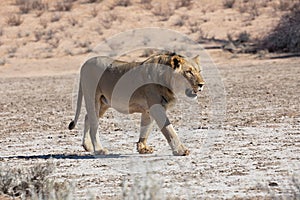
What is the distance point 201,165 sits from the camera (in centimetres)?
1151

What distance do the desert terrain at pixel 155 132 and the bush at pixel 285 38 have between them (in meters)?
0.70

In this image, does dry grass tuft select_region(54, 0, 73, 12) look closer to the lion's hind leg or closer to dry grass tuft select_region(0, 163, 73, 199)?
the lion's hind leg

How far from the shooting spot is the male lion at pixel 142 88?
12.2 metres

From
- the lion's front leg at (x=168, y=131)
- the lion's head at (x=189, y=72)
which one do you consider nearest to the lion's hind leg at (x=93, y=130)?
the lion's front leg at (x=168, y=131)

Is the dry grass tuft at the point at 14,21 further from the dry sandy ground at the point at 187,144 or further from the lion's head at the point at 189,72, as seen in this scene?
the lion's head at the point at 189,72

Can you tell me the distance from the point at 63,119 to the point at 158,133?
2.91 m

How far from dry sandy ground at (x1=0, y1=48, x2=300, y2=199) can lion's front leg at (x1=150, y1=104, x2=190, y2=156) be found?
6.3 inches

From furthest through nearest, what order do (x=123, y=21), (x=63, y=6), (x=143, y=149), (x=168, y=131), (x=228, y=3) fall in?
1. (x=63, y=6)
2. (x=228, y=3)
3. (x=123, y=21)
4. (x=143, y=149)
5. (x=168, y=131)

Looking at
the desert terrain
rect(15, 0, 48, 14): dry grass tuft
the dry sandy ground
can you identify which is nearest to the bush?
the desert terrain

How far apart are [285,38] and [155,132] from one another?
1876cm

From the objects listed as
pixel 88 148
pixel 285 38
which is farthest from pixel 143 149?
pixel 285 38

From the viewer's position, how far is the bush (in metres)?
32.2

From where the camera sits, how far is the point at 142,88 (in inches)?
494

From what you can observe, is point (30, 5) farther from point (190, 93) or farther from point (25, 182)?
point (25, 182)
